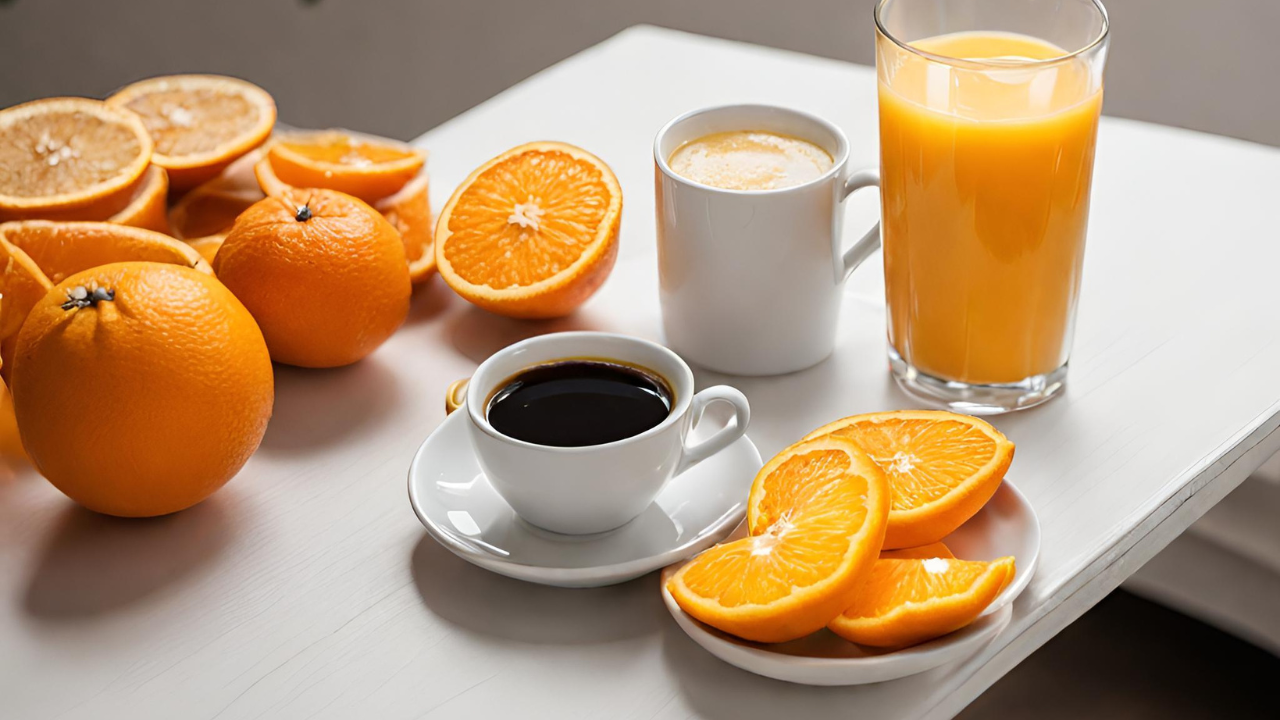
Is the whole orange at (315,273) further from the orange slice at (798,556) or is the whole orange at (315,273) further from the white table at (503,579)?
the orange slice at (798,556)

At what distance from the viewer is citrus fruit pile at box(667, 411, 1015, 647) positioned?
2.10 ft

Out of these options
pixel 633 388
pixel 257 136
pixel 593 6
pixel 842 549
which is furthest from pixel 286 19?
pixel 842 549

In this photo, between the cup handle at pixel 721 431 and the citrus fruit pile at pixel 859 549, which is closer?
the citrus fruit pile at pixel 859 549

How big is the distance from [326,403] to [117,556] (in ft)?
0.69

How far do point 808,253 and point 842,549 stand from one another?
0.33 meters

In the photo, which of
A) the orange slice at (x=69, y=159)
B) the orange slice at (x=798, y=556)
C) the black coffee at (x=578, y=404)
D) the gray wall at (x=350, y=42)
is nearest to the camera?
Result: the orange slice at (x=798, y=556)

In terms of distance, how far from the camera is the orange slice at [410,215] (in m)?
1.07

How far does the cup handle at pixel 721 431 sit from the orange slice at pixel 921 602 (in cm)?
14

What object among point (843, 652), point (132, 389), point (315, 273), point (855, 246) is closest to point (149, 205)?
point (315, 273)

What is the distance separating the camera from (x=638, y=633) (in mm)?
716

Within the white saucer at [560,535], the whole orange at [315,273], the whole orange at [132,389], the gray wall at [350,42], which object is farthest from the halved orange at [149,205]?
the gray wall at [350,42]

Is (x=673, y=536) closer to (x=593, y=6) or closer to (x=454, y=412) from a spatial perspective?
(x=454, y=412)

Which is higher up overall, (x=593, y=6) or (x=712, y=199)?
(x=712, y=199)

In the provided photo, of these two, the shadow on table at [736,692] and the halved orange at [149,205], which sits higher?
Result: the halved orange at [149,205]
